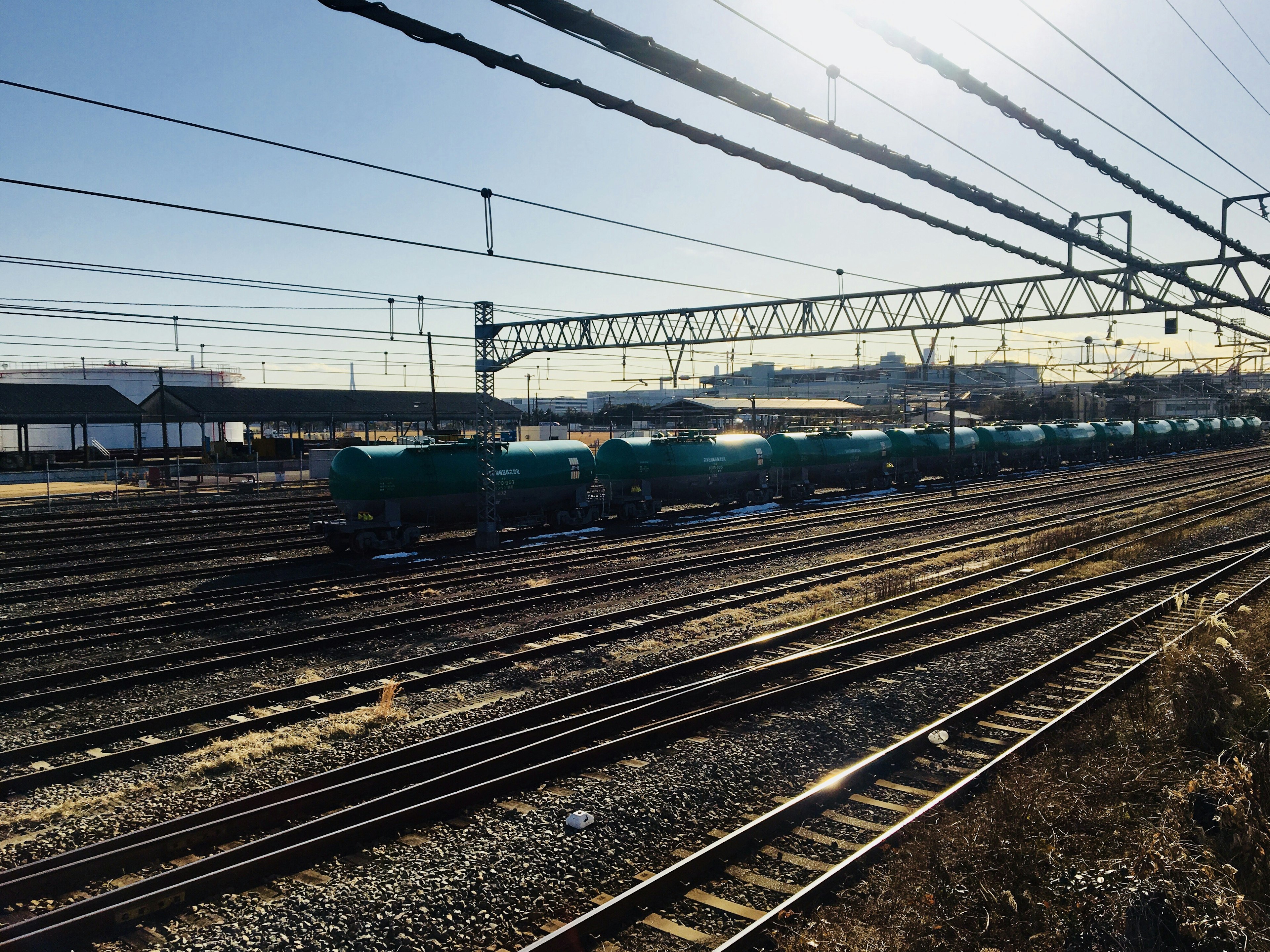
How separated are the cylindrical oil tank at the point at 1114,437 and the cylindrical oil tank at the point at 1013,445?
391 inches

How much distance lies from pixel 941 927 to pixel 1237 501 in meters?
38.1

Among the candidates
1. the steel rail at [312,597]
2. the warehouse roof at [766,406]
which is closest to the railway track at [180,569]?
the steel rail at [312,597]

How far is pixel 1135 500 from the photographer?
123 feet

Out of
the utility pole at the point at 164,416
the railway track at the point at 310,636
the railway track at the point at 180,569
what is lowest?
the railway track at the point at 310,636

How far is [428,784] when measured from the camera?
900 centimetres

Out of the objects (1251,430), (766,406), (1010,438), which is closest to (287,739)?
(1010,438)

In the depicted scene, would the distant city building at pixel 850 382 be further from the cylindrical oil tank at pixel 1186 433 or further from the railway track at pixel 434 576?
the railway track at pixel 434 576

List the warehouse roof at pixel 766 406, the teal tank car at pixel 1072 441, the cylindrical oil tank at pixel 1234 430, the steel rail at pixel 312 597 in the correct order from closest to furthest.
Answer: the steel rail at pixel 312 597 < the teal tank car at pixel 1072 441 < the warehouse roof at pixel 766 406 < the cylindrical oil tank at pixel 1234 430

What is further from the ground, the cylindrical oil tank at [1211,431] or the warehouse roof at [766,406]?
the warehouse roof at [766,406]

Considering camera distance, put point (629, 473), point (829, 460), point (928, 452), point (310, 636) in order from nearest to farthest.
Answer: point (310, 636) → point (629, 473) → point (829, 460) → point (928, 452)

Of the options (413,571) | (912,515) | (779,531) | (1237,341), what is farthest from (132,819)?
(1237,341)

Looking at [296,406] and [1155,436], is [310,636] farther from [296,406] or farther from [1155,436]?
[1155,436]

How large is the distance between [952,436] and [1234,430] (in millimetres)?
70120

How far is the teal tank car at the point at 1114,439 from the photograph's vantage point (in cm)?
6700
